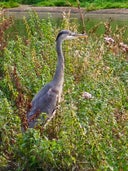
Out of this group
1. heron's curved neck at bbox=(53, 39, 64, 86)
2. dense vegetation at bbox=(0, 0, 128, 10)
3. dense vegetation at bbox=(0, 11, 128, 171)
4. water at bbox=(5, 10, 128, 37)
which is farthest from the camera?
dense vegetation at bbox=(0, 0, 128, 10)

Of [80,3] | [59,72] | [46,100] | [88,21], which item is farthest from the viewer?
[80,3]

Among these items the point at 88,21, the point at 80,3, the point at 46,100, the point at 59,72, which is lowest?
the point at 80,3

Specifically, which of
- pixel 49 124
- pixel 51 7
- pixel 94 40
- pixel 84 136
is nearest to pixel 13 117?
pixel 49 124

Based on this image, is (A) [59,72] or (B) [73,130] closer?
(B) [73,130]

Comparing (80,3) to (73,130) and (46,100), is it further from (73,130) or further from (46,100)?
(73,130)

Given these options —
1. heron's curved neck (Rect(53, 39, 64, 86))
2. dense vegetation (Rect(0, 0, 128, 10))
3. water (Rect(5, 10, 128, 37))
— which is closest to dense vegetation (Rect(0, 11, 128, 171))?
heron's curved neck (Rect(53, 39, 64, 86))

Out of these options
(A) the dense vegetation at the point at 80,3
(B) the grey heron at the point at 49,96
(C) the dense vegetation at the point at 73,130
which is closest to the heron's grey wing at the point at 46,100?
(B) the grey heron at the point at 49,96

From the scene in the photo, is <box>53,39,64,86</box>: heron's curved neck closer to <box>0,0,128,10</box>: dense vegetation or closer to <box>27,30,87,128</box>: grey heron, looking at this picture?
<box>27,30,87,128</box>: grey heron

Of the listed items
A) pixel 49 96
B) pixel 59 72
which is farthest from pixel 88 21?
pixel 49 96

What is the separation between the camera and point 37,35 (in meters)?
9.63

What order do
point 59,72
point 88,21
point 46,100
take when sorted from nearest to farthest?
point 46,100, point 59,72, point 88,21

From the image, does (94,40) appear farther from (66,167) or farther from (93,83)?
(66,167)

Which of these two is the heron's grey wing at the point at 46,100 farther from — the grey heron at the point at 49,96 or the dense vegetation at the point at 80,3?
A: the dense vegetation at the point at 80,3

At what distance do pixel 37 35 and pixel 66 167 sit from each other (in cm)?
417
